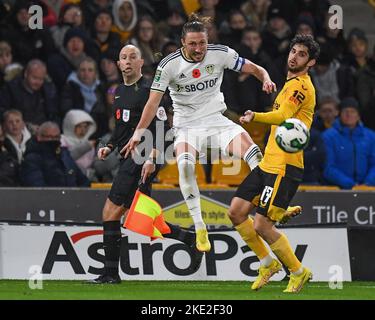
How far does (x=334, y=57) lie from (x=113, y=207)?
704cm

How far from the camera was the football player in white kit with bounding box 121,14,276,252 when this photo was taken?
1273 centimetres

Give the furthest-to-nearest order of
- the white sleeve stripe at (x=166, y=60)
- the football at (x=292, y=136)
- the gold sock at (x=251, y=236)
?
the white sleeve stripe at (x=166, y=60) → the gold sock at (x=251, y=236) → the football at (x=292, y=136)

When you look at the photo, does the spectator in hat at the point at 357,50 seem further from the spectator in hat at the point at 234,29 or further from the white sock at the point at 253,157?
the white sock at the point at 253,157

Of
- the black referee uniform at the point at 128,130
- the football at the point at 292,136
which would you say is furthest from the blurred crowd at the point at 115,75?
the football at the point at 292,136

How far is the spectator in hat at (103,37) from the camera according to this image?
1841 cm

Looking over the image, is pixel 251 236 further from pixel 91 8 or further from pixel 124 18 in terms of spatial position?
pixel 91 8

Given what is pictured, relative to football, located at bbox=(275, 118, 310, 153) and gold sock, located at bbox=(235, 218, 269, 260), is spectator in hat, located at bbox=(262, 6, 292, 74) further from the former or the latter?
football, located at bbox=(275, 118, 310, 153)

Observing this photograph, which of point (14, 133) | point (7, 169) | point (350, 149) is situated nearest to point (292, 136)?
point (7, 169)

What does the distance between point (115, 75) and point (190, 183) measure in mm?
5817

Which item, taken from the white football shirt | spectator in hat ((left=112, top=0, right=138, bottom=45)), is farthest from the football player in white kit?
spectator in hat ((left=112, top=0, right=138, bottom=45))

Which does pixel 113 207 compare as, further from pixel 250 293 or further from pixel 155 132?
pixel 250 293

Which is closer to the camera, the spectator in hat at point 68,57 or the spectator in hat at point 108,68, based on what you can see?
the spectator in hat at point 68,57

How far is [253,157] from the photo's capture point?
41.8 ft

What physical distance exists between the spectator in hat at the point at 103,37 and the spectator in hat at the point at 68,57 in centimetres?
27
